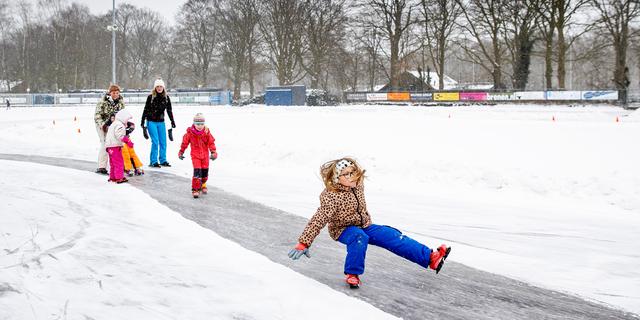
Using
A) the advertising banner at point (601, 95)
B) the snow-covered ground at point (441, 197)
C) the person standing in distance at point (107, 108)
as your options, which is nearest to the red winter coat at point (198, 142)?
the snow-covered ground at point (441, 197)

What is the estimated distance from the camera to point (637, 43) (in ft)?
143

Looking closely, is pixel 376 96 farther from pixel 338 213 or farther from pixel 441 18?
pixel 338 213

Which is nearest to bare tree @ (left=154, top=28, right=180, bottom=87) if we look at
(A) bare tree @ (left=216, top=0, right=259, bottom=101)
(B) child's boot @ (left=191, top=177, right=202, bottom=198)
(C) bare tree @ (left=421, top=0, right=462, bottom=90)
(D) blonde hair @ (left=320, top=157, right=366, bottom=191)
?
(A) bare tree @ (left=216, top=0, right=259, bottom=101)

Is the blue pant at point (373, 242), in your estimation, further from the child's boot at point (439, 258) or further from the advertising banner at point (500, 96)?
the advertising banner at point (500, 96)

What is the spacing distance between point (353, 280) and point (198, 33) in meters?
63.0

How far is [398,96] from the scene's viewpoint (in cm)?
4222

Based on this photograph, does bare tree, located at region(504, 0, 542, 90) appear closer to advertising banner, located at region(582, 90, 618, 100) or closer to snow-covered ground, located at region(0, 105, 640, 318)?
advertising banner, located at region(582, 90, 618, 100)

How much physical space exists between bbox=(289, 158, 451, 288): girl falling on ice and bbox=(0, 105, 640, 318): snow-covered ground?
1.13 ft

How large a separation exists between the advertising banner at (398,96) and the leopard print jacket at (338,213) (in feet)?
125

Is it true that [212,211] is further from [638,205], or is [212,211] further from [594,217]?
[638,205]

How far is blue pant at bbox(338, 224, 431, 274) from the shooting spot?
4.38m

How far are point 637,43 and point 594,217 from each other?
4338 centimetres

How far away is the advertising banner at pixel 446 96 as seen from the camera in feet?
129

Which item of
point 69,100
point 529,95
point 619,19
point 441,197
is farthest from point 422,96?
point 441,197
